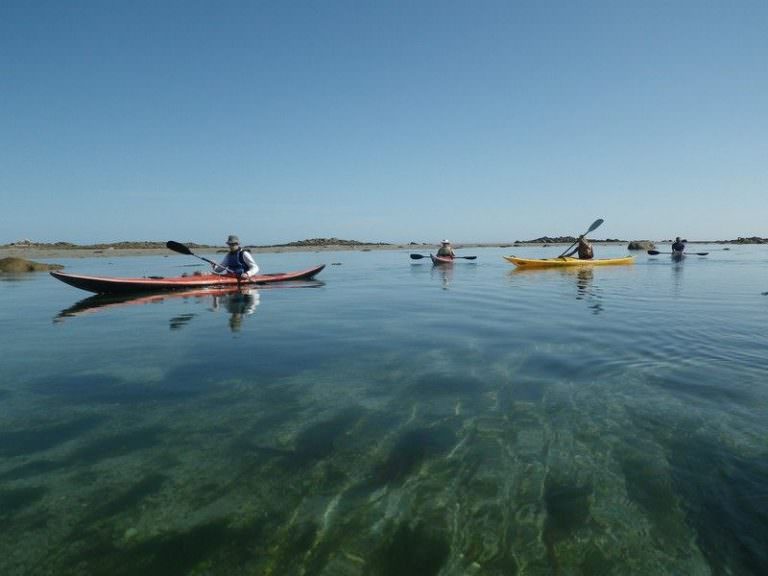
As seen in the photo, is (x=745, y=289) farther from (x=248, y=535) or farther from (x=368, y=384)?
(x=248, y=535)

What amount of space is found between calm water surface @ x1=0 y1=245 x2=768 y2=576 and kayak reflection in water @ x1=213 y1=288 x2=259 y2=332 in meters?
2.64

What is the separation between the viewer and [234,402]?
6070mm

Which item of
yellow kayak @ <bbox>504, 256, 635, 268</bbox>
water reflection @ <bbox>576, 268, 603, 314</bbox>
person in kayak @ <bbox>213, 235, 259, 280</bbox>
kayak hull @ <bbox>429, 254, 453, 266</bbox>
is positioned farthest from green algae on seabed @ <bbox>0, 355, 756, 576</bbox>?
kayak hull @ <bbox>429, 254, 453, 266</bbox>

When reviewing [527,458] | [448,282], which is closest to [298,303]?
[448,282]

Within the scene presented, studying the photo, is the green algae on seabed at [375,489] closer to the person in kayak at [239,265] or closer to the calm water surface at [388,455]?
the calm water surface at [388,455]

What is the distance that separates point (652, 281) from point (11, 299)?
2751 cm

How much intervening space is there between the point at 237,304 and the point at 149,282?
4641mm

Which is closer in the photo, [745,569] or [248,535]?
[745,569]

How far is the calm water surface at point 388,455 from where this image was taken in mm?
3193

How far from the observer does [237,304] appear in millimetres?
15930

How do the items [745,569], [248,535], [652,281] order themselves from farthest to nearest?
[652,281] → [248,535] → [745,569]

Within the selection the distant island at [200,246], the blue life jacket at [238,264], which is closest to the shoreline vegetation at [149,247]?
the distant island at [200,246]

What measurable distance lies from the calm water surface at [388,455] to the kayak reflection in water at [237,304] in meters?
2.64

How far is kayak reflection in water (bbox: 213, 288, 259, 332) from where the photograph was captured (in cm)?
1263
